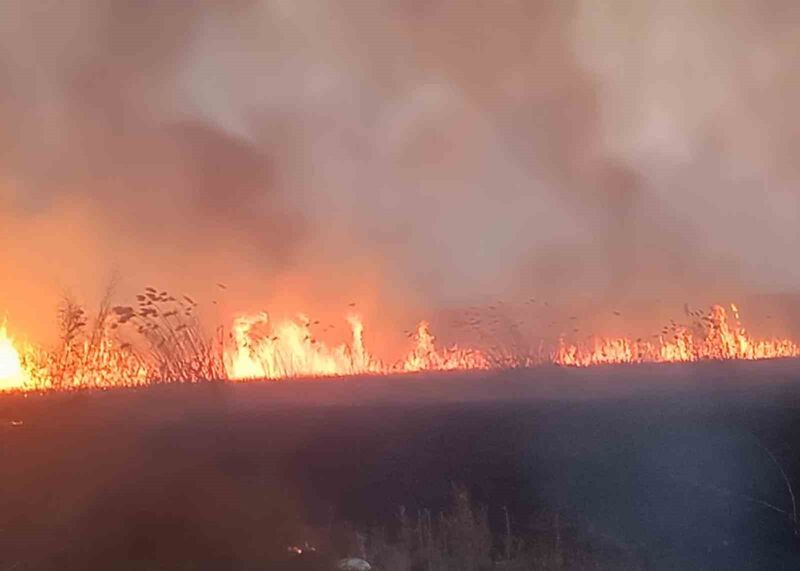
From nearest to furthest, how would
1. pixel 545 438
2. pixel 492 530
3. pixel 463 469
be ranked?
1. pixel 492 530
2. pixel 463 469
3. pixel 545 438

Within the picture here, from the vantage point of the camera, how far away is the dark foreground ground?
58.6 feet

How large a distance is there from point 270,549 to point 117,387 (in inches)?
889

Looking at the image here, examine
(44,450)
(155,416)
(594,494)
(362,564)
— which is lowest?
(362,564)

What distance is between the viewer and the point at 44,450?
22969 mm

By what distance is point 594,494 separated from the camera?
2286cm

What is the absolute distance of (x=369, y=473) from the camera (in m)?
25.2

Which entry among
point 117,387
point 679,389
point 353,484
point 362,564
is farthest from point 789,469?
point 117,387

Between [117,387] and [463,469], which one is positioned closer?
[463,469]

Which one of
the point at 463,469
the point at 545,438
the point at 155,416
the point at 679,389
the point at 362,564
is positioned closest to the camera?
the point at 362,564

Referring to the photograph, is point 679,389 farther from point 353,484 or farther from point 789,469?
point 353,484

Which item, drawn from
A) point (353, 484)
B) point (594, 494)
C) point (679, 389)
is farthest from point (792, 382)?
point (353, 484)

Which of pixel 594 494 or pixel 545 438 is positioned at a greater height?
pixel 545 438

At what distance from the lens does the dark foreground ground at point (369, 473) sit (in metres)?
17.9

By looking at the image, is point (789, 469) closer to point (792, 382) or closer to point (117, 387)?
point (792, 382)
